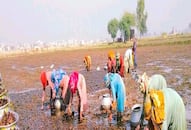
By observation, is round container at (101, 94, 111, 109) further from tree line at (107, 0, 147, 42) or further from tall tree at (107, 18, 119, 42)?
tall tree at (107, 18, 119, 42)

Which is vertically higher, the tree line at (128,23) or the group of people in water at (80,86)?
the tree line at (128,23)

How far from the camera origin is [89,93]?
699 inches

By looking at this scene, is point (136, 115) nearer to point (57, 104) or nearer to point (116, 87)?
point (116, 87)

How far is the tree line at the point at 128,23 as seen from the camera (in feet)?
333

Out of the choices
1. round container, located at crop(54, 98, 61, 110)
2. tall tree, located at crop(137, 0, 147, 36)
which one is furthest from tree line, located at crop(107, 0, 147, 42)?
round container, located at crop(54, 98, 61, 110)

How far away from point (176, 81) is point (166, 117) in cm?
1522

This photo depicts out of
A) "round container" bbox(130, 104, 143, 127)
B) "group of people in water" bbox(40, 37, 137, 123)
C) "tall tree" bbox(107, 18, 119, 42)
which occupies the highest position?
"tall tree" bbox(107, 18, 119, 42)

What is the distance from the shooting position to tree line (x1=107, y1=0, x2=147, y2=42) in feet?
333

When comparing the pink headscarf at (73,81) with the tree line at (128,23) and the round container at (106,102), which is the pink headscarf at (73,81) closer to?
the round container at (106,102)

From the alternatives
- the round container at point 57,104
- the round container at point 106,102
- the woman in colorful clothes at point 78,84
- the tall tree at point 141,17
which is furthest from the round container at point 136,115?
the tall tree at point 141,17

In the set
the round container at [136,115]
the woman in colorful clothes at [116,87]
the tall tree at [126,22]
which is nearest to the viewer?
the round container at [136,115]

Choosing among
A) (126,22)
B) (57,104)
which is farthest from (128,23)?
(57,104)

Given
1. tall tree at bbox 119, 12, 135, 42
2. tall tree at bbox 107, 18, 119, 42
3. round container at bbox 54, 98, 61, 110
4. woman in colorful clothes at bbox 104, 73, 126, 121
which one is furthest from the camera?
tall tree at bbox 107, 18, 119, 42

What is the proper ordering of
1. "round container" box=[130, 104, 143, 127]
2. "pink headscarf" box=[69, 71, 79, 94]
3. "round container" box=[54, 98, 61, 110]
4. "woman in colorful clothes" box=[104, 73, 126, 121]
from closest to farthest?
"round container" box=[130, 104, 143, 127] → "woman in colorful clothes" box=[104, 73, 126, 121] → "pink headscarf" box=[69, 71, 79, 94] → "round container" box=[54, 98, 61, 110]
